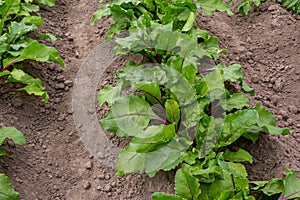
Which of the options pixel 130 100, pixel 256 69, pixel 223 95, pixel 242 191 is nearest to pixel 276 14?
pixel 256 69

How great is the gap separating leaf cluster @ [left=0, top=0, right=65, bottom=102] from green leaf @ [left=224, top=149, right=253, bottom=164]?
5.09 feet

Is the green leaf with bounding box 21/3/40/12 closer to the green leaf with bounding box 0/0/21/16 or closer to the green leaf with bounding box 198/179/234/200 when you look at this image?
the green leaf with bounding box 0/0/21/16

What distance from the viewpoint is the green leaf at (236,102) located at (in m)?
3.09

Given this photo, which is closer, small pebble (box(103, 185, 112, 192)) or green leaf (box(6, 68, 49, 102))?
small pebble (box(103, 185, 112, 192))

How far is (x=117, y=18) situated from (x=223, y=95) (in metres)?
1.25

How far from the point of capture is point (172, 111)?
9.76 ft

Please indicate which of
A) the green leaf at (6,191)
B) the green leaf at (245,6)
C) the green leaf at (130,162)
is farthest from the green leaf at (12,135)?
the green leaf at (245,6)

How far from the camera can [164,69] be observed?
321 centimetres

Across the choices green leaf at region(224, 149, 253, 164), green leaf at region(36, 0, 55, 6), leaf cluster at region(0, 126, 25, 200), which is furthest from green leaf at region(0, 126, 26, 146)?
green leaf at region(36, 0, 55, 6)

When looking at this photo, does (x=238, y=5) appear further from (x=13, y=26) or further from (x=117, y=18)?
(x=13, y=26)

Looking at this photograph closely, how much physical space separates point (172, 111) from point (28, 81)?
134 cm

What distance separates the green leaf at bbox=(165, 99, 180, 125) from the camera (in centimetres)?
295

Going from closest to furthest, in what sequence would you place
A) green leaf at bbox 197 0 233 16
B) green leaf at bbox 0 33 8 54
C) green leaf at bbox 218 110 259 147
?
green leaf at bbox 218 110 259 147, green leaf at bbox 0 33 8 54, green leaf at bbox 197 0 233 16

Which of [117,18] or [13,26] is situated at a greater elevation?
[117,18]
